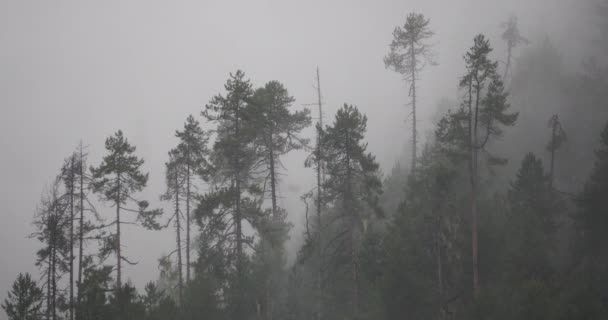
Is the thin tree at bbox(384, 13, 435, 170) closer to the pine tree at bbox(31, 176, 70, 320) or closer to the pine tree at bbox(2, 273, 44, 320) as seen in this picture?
the pine tree at bbox(31, 176, 70, 320)

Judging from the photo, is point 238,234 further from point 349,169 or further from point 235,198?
point 349,169

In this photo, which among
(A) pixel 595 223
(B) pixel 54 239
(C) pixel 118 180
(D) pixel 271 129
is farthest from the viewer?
(A) pixel 595 223

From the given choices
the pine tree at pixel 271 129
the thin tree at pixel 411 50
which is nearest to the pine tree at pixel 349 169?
the pine tree at pixel 271 129

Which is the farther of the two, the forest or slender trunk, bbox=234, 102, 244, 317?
slender trunk, bbox=234, 102, 244, 317

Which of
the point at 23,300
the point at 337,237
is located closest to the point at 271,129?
the point at 337,237

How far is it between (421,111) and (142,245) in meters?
90.1

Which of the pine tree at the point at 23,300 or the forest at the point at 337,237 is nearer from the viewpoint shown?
the forest at the point at 337,237

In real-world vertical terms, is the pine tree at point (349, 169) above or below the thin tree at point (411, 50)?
below

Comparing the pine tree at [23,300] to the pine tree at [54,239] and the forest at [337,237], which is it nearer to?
the forest at [337,237]

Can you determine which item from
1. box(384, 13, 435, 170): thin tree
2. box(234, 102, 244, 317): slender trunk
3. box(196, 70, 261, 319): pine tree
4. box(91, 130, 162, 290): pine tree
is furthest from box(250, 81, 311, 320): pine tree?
box(384, 13, 435, 170): thin tree

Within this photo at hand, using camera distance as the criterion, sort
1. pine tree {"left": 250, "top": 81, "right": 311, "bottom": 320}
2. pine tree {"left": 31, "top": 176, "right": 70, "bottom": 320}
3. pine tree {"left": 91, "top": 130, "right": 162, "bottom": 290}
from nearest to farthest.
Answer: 1. pine tree {"left": 31, "top": 176, "right": 70, "bottom": 320}
2. pine tree {"left": 250, "top": 81, "right": 311, "bottom": 320}
3. pine tree {"left": 91, "top": 130, "right": 162, "bottom": 290}

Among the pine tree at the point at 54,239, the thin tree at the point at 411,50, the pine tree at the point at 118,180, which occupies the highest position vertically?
the thin tree at the point at 411,50

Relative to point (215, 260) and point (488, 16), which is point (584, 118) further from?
point (488, 16)

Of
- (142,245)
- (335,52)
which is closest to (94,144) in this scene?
(142,245)
